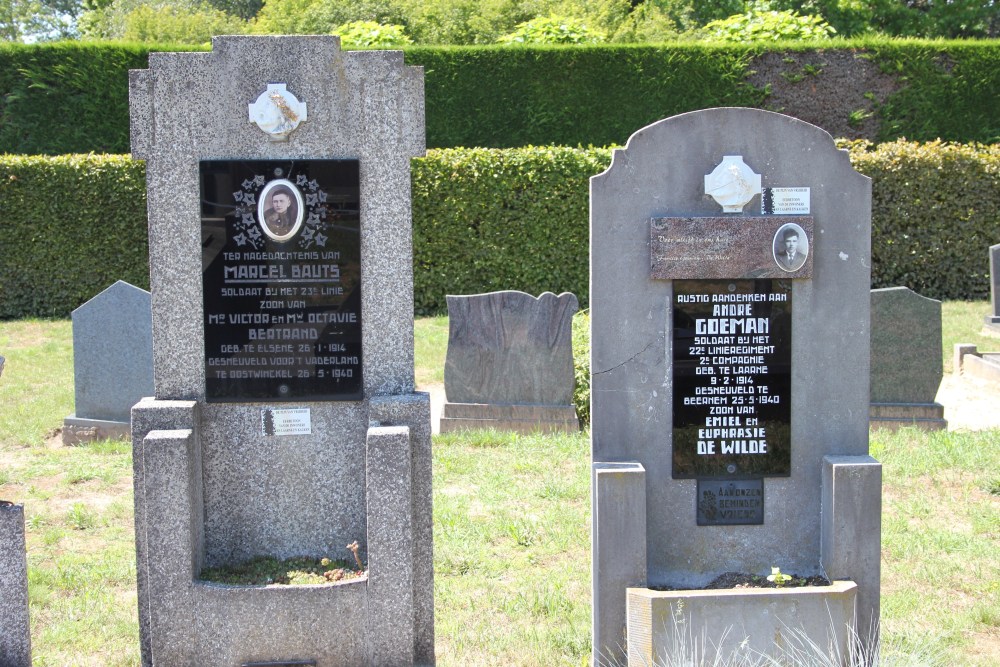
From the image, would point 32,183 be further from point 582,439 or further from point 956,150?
point 956,150

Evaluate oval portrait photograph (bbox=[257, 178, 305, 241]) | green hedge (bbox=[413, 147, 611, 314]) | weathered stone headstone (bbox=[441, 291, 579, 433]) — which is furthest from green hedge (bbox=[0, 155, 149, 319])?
oval portrait photograph (bbox=[257, 178, 305, 241])

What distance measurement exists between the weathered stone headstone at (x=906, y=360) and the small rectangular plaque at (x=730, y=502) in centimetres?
440

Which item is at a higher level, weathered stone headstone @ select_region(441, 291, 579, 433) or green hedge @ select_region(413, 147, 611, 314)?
green hedge @ select_region(413, 147, 611, 314)

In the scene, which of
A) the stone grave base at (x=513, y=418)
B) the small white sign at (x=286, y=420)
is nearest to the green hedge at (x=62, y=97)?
the stone grave base at (x=513, y=418)

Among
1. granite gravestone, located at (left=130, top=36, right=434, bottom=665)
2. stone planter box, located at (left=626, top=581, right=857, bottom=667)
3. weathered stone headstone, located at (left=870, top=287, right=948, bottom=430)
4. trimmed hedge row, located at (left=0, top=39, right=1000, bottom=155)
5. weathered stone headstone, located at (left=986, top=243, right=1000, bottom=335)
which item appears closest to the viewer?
stone planter box, located at (left=626, top=581, right=857, bottom=667)

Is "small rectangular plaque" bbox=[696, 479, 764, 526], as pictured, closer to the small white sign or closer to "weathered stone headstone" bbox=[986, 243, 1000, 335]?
the small white sign

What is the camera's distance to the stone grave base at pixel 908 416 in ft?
26.6

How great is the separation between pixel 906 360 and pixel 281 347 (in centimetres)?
Result: 578

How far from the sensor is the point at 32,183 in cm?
1378

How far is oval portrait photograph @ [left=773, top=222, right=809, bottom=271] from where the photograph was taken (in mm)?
4020

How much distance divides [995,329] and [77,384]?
10.2 metres

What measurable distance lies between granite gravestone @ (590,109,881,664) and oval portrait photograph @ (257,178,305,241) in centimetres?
117

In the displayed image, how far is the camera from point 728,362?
13.5 feet

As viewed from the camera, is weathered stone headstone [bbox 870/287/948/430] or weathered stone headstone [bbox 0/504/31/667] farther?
weathered stone headstone [bbox 870/287/948/430]
